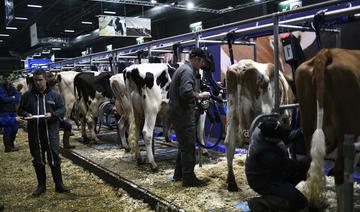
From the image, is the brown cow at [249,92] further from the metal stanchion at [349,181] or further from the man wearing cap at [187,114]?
the metal stanchion at [349,181]

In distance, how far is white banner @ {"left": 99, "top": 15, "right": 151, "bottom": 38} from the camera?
15633 millimetres

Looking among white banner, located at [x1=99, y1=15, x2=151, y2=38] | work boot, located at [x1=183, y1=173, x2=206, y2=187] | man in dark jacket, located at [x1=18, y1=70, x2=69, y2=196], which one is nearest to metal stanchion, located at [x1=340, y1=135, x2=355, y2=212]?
work boot, located at [x1=183, y1=173, x2=206, y2=187]

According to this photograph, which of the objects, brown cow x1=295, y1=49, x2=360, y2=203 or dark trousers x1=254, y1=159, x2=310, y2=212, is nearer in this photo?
brown cow x1=295, y1=49, x2=360, y2=203

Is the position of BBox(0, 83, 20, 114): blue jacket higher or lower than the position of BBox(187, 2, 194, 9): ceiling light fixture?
lower

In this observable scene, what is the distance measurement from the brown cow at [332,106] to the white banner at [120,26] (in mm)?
13131

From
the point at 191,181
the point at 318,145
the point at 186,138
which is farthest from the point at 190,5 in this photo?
the point at 318,145

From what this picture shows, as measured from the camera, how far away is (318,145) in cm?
320

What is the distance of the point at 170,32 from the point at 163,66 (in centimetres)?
1752

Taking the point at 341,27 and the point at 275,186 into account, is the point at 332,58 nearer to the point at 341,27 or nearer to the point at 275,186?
the point at 275,186

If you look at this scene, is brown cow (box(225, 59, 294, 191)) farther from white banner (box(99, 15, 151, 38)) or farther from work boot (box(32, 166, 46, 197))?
white banner (box(99, 15, 151, 38))

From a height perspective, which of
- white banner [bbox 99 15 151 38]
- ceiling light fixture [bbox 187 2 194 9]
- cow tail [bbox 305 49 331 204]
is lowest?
cow tail [bbox 305 49 331 204]

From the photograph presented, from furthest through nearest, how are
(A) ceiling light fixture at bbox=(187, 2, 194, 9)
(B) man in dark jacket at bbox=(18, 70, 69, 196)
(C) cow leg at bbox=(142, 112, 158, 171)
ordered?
(A) ceiling light fixture at bbox=(187, 2, 194, 9)
(C) cow leg at bbox=(142, 112, 158, 171)
(B) man in dark jacket at bbox=(18, 70, 69, 196)

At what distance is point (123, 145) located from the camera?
27.5 feet

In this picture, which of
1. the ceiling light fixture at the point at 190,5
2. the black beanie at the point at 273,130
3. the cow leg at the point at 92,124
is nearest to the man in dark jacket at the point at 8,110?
the cow leg at the point at 92,124
